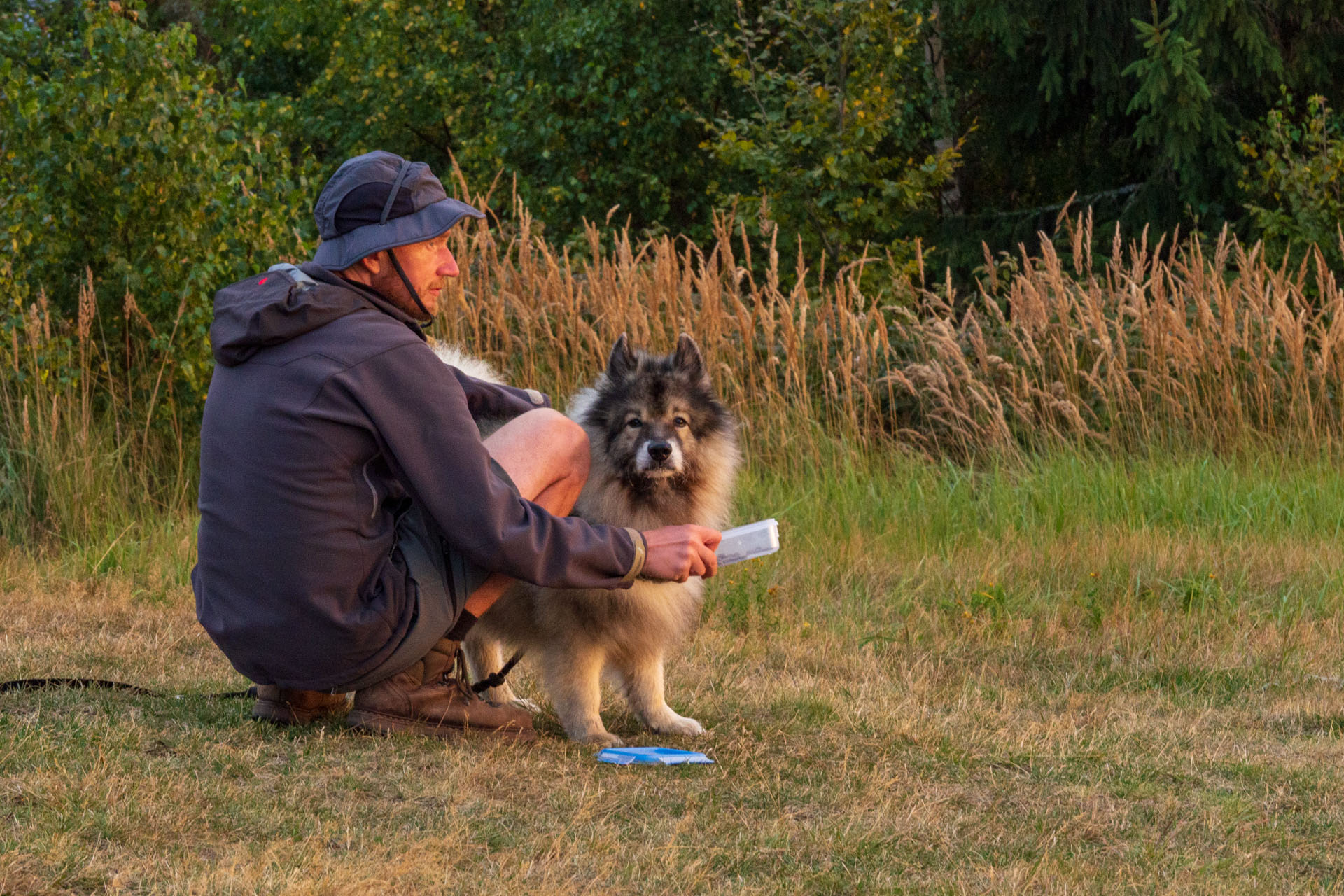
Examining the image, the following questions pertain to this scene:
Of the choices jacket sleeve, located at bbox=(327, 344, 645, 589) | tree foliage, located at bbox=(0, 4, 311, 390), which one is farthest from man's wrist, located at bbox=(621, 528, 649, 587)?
Result: tree foliage, located at bbox=(0, 4, 311, 390)

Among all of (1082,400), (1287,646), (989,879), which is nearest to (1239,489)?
(1082,400)

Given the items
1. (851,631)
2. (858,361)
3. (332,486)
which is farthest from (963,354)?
(332,486)

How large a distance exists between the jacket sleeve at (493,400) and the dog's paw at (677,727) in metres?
0.99

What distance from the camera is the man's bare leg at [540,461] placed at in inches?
136

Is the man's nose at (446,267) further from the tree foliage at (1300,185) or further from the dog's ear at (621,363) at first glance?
the tree foliage at (1300,185)

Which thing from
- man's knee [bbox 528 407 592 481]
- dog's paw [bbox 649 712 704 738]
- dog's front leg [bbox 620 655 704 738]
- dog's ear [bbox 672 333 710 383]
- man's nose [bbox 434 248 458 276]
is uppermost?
man's nose [bbox 434 248 458 276]

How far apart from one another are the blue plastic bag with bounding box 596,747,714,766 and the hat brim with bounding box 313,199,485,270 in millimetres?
1407

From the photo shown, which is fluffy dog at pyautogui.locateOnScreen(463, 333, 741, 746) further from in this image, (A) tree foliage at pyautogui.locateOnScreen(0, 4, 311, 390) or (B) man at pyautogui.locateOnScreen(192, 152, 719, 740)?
(A) tree foliage at pyautogui.locateOnScreen(0, 4, 311, 390)

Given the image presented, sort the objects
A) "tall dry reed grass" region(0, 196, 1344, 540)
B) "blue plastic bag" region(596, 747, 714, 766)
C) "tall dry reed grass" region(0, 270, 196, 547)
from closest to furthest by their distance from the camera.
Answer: "blue plastic bag" region(596, 747, 714, 766)
"tall dry reed grass" region(0, 270, 196, 547)
"tall dry reed grass" region(0, 196, 1344, 540)

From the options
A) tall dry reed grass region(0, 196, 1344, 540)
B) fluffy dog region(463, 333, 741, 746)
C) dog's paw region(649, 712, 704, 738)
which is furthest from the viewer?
tall dry reed grass region(0, 196, 1344, 540)

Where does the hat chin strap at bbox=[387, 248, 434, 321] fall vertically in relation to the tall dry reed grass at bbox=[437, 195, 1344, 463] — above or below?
above

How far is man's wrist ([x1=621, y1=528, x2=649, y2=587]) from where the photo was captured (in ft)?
10.8

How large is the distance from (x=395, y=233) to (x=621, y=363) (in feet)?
3.36

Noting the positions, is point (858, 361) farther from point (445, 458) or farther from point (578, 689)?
point (445, 458)
